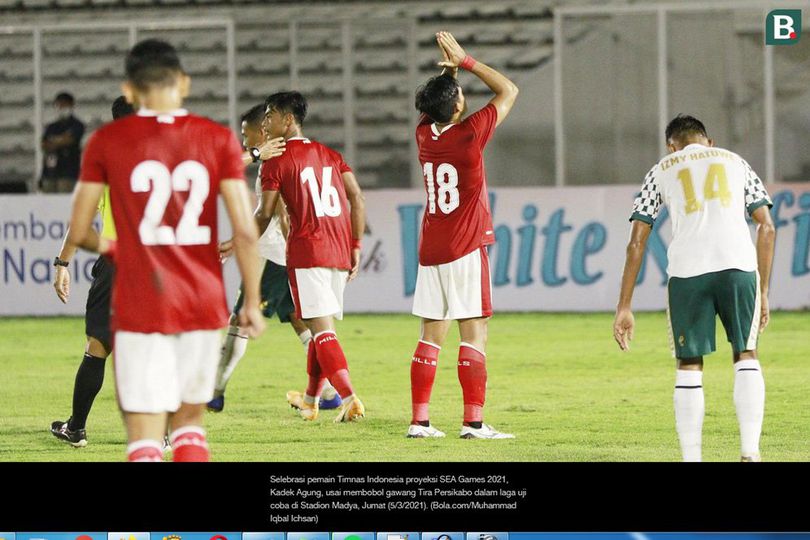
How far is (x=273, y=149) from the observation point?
6.12 meters

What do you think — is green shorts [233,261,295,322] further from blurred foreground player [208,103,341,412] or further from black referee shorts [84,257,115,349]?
black referee shorts [84,257,115,349]

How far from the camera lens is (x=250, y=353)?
10.2 meters

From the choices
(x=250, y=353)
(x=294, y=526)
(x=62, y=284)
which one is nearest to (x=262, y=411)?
(x=62, y=284)

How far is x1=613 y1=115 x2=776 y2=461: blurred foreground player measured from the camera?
5246 millimetres

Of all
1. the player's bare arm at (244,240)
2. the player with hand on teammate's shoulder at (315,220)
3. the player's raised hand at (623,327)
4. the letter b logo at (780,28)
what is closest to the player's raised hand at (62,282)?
the player with hand on teammate's shoulder at (315,220)

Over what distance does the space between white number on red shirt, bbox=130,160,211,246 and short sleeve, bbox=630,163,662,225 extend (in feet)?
6.43

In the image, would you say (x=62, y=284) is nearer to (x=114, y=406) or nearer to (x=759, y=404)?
(x=114, y=406)

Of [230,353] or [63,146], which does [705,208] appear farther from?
[63,146]

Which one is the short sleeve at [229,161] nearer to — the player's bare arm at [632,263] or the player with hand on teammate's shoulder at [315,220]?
Answer: the player's bare arm at [632,263]

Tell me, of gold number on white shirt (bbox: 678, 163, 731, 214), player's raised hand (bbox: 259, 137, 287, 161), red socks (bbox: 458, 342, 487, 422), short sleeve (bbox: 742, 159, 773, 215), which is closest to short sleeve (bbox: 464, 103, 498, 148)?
player's raised hand (bbox: 259, 137, 287, 161)

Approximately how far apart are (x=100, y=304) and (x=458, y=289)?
5.41ft

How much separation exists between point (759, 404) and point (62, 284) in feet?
9.72

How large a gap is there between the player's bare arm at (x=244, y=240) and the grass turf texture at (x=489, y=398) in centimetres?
182

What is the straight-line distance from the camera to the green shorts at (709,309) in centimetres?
525
